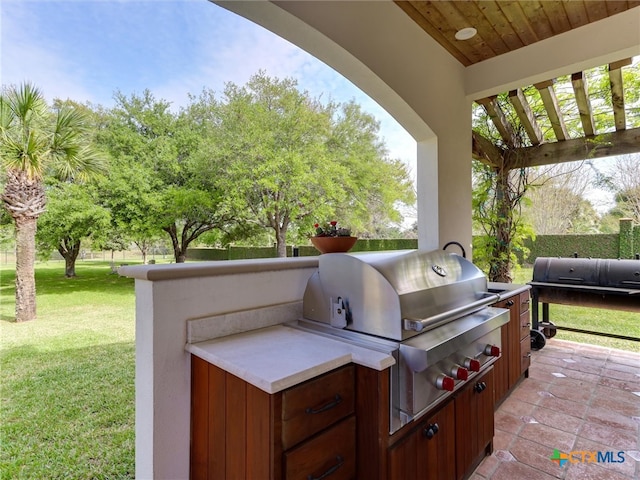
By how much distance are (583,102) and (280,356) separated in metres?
3.81

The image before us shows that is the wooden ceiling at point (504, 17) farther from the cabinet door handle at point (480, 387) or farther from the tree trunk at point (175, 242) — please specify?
the tree trunk at point (175, 242)

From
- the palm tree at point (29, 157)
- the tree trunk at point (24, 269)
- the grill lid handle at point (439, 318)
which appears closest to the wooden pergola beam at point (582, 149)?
the grill lid handle at point (439, 318)

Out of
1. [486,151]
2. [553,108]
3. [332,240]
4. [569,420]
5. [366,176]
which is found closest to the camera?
[332,240]

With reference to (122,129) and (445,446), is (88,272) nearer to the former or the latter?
(122,129)

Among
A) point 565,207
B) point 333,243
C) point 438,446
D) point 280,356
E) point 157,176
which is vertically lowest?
point 438,446

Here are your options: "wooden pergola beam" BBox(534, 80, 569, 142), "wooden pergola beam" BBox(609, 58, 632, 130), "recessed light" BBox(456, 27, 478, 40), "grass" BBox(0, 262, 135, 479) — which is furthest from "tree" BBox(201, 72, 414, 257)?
"recessed light" BBox(456, 27, 478, 40)

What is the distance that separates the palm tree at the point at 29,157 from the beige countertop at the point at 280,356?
5388 millimetres

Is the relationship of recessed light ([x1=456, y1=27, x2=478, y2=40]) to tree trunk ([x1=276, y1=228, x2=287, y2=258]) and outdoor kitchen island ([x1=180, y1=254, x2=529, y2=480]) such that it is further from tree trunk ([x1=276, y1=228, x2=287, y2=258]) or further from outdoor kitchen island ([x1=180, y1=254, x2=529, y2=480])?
tree trunk ([x1=276, y1=228, x2=287, y2=258])

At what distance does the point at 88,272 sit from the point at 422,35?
1222 cm

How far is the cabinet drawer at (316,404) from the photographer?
87cm

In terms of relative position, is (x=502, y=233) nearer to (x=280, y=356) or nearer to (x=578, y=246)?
(x=280, y=356)

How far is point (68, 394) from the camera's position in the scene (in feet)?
9.29

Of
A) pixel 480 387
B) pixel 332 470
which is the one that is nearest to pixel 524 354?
pixel 480 387

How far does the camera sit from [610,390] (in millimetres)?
2449
